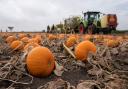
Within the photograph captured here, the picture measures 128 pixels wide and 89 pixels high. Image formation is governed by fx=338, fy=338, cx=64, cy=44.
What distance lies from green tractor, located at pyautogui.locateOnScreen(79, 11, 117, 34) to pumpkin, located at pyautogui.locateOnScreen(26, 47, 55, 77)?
21.2 metres

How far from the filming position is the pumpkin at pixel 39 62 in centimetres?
435

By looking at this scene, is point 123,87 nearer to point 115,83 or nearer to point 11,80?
point 115,83

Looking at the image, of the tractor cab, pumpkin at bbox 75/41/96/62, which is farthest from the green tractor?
pumpkin at bbox 75/41/96/62

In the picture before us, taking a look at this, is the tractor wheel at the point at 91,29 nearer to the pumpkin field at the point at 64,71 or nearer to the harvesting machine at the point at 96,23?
the harvesting machine at the point at 96,23

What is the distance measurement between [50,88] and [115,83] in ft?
2.62

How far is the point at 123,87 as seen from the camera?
151 inches

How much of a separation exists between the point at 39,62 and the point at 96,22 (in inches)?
881

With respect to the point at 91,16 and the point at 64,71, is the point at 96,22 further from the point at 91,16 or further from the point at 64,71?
the point at 64,71

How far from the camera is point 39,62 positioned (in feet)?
14.2

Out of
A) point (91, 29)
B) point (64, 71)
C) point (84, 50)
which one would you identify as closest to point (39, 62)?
point (64, 71)

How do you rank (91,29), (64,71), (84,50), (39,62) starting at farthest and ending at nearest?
(91,29), (84,50), (64,71), (39,62)

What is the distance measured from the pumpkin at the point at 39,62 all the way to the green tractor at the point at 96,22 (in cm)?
2122

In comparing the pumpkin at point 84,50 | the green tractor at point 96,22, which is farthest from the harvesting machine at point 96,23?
the pumpkin at point 84,50

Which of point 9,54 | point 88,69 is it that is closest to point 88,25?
point 9,54
